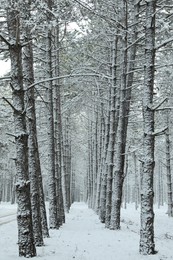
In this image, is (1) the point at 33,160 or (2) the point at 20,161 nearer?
(2) the point at 20,161

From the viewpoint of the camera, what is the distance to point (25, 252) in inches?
276

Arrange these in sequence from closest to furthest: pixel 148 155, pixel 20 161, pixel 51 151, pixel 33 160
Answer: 1. pixel 20 161
2. pixel 148 155
3. pixel 33 160
4. pixel 51 151

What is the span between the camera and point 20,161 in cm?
710

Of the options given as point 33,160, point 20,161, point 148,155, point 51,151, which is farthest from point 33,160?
point 51,151

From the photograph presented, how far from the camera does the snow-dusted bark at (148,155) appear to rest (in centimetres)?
784

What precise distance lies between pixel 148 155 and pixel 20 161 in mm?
2925

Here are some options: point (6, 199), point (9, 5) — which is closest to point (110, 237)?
point (9, 5)

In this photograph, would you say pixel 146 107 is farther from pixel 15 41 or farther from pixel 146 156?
pixel 15 41

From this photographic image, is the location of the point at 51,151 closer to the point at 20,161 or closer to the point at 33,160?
the point at 33,160

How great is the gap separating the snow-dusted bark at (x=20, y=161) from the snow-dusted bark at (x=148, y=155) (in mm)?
2528

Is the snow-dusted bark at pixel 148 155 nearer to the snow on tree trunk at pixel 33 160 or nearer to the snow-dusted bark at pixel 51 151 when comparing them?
the snow on tree trunk at pixel 33 160

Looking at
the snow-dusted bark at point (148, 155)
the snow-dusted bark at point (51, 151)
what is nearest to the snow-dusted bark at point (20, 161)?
the snow-dusted bark at point (148, 155)

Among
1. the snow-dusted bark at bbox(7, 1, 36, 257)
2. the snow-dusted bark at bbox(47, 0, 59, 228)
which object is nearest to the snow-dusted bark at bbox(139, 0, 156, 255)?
the snow-dusted bark at bbox(7, 1, 36, 257)

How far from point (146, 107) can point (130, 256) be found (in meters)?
3.39
